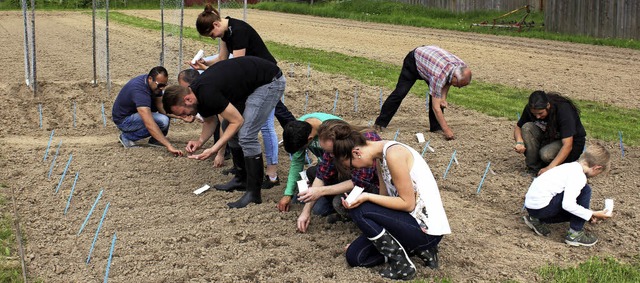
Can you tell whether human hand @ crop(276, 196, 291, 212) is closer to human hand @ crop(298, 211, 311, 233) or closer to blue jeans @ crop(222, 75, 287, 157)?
human hand @ crop(298, 211, 311, 233)

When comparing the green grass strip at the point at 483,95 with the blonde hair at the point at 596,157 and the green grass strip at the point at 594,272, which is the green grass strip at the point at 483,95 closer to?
the blonde hair at the point at 596,157

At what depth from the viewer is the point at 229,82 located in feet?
18.2

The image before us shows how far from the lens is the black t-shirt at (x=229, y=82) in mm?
5387

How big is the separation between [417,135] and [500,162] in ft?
3.53

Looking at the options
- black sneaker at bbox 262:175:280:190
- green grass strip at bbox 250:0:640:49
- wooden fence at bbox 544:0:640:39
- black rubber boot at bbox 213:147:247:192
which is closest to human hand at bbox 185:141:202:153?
black rubber boot at bbox 213:147:247:192

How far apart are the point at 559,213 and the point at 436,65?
2.87 metres

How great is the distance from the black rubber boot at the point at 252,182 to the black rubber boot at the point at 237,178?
0.41 meters

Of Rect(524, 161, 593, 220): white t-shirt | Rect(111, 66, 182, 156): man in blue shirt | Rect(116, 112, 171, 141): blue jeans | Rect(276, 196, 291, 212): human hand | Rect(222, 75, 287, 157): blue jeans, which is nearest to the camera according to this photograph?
Rect(524, 161, 593, 220): white t-shirt

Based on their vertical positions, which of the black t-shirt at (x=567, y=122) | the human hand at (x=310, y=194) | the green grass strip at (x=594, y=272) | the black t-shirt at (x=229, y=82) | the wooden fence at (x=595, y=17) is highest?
the wooden fence at (x=595, y=17)

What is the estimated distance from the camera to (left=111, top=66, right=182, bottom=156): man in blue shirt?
7.27m

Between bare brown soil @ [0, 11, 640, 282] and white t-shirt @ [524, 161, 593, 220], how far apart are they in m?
0.29

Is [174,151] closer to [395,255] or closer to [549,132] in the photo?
[395,255]

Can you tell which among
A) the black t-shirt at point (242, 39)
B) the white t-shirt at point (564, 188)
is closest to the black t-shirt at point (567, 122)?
the white t-shirt at point (564, 188)

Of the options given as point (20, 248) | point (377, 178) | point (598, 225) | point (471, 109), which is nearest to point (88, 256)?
point (20, 248)
